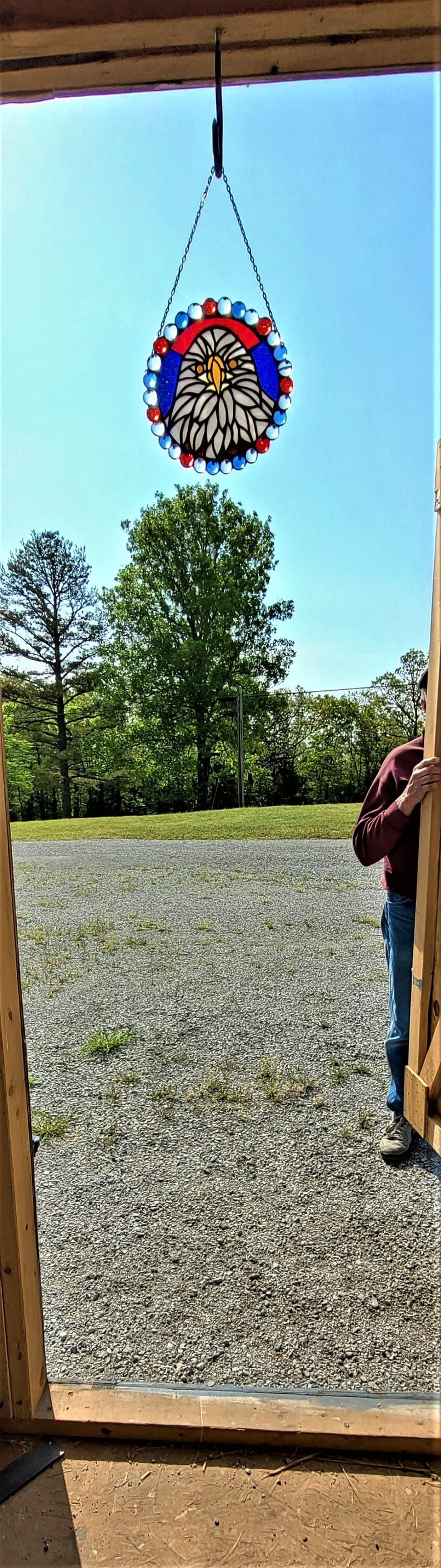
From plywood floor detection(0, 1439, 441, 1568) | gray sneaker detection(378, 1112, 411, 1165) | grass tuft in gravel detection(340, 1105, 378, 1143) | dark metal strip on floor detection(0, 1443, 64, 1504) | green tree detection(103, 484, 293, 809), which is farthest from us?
green tree detection(103, 484, 293, 809)

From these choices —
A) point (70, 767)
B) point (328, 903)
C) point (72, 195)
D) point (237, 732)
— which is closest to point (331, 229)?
point (72, 195)

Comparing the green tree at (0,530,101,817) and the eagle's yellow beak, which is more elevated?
the green tree at (0,530,101,817)

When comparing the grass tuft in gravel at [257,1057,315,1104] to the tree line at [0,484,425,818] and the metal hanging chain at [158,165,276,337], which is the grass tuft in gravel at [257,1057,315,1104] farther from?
the tree line at [0,484,425,818]

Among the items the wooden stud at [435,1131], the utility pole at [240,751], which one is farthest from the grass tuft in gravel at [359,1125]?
the utility pole at [240,751]

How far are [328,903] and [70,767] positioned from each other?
1200 centimetres

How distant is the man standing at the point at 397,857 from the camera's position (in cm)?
177

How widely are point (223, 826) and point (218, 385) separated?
26.9 feet

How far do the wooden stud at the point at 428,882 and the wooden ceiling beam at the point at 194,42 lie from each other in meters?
0.59

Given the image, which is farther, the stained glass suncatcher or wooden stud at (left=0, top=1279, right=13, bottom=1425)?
the stained glass suncatcher

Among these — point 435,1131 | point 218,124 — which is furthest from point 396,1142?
point 218,124

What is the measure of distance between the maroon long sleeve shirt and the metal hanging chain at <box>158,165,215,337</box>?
107cm

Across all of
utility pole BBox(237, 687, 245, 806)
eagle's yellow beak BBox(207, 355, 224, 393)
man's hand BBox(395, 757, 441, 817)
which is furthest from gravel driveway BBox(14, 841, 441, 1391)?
utility pole BBox(237, 687, 245, 806)

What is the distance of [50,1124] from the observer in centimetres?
247

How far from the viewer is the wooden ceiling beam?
3.44 feet
